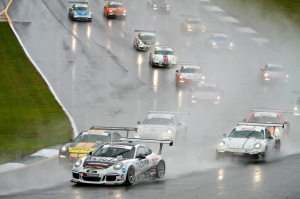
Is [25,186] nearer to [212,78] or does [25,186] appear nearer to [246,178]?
[246,178]

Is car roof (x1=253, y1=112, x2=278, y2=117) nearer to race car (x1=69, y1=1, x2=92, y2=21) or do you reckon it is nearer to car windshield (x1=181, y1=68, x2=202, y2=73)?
car windshield (x1=181, y1=68, x2=202, y2=73)

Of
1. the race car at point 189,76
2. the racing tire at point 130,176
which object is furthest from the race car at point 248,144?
the race car at point 189,76

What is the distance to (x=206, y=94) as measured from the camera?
34.7 metres

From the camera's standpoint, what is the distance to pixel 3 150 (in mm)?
21281

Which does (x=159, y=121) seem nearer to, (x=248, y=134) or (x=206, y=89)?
(x=248, y=134)

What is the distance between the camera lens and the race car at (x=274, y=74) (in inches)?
1622

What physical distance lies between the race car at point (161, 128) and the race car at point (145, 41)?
65.7 ft

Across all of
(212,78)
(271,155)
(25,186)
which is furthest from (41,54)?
(25,186)

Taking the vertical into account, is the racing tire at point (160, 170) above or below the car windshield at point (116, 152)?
below

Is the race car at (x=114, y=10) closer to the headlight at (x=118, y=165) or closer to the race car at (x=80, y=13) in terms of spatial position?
the race car at (x=80, y=13)

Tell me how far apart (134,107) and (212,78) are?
1013 cm

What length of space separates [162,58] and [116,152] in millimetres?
25923

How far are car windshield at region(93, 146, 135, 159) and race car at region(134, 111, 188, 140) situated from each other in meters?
7.10

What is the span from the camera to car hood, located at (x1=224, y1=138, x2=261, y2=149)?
21438mm
